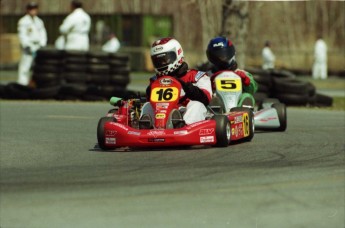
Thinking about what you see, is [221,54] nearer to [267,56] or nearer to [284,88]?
[284,88]

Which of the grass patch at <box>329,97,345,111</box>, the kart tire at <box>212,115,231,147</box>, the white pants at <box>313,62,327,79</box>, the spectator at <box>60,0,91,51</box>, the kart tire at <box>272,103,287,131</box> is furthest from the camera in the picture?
the white pants at <box>313,62,327,79</box>

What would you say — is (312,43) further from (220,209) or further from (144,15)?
(220,209)

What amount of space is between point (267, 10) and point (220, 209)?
1454 inches

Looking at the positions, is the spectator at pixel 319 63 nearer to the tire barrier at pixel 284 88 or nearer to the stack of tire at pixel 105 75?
the stack of tire at pixel 105 75

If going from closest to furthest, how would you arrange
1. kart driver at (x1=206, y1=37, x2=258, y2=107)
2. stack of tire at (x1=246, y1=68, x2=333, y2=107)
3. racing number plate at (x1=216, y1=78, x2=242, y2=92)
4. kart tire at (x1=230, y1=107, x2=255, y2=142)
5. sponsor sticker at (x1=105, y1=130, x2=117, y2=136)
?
1. sponsor sticker at (x1=105, y1=130, x2=117, y2=136)
2. kart tire at (x1=230, y1=107, x2=255, y2=142)
3. racing number plate at (x1=216, y1=78, x2=242, y2=92)
4. kart driver at (x1=206, y1=37, x2=258, y2=107)
5. stack of tire at (x1=246, y1=68, x2=333, y2=107)

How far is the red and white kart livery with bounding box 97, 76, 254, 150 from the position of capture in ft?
33.9

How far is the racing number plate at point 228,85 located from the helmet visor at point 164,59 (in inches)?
51.8

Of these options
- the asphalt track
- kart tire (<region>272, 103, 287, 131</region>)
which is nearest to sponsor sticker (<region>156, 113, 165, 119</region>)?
the asphalt track

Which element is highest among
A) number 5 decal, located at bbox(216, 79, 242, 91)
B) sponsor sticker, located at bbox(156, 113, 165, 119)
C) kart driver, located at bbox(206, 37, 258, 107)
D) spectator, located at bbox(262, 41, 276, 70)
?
kart driver, located at bbox(206, 37, 258, 107)

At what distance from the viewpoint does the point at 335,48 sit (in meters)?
42.9

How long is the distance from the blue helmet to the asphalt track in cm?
97

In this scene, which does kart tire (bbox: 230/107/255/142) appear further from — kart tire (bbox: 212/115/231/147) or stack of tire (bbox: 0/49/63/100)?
stack of tire (bbox: 0/49/63/100)

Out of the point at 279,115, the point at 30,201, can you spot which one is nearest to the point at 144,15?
the point at 279,115

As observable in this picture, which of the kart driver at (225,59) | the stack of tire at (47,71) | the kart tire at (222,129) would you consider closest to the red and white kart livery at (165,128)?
the kart tire at (222,129)
